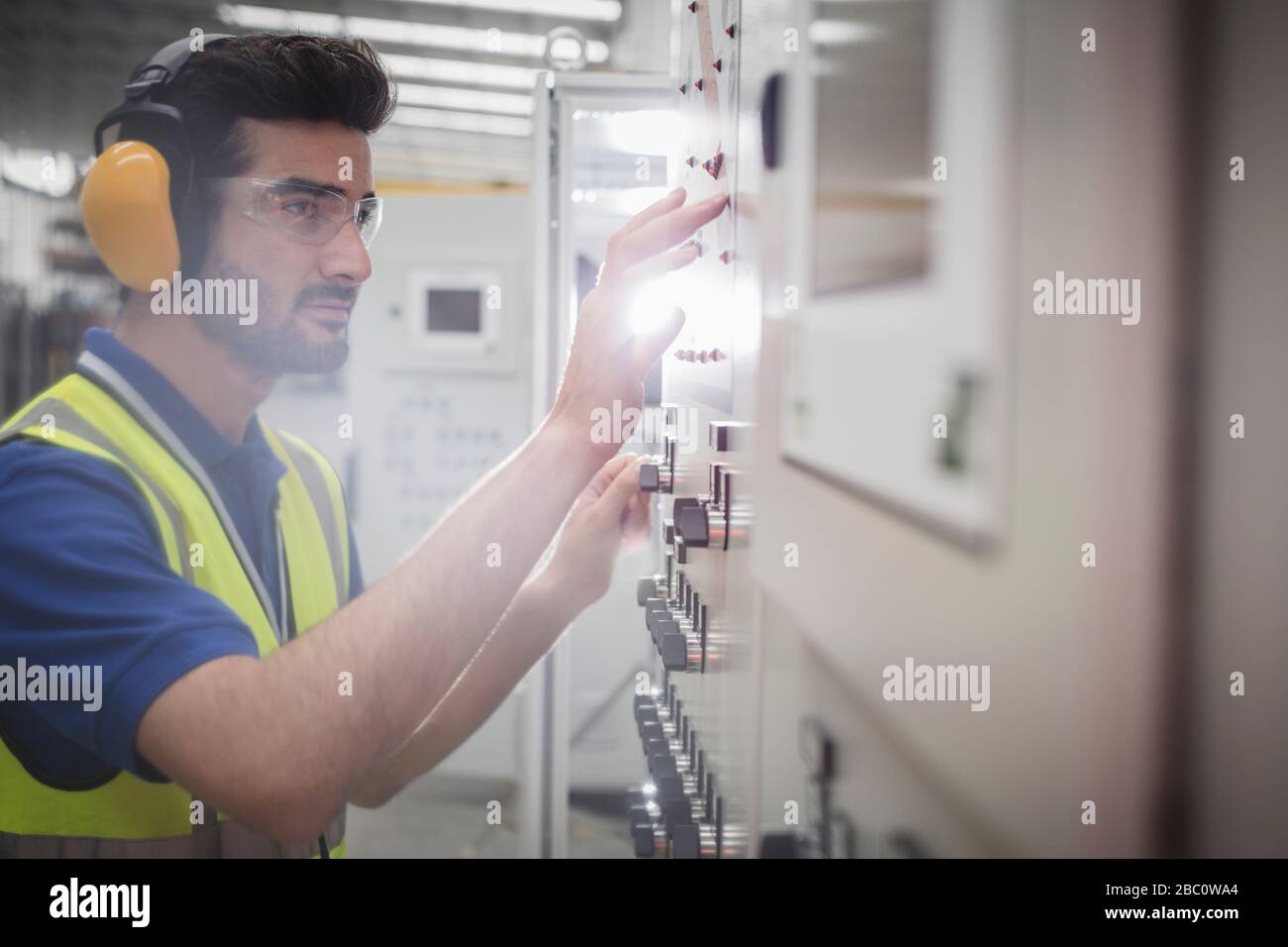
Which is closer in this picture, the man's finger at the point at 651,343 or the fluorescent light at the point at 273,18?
the man's finger at the point at 651,343

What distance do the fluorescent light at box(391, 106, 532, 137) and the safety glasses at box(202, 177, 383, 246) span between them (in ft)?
20.1

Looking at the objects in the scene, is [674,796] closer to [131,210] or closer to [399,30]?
[131,210]

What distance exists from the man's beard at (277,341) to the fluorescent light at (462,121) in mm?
6147

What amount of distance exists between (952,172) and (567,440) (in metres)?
0.50

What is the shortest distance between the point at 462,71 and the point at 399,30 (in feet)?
1.99

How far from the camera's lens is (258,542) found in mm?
1158

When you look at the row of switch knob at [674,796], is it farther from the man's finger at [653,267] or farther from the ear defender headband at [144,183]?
the ear defender headband at [144,183]

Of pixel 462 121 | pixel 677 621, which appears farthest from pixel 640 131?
pixel 462 121

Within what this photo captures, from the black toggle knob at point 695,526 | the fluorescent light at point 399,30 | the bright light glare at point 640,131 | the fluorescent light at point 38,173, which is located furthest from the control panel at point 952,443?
the fluorescent light at point 399,30

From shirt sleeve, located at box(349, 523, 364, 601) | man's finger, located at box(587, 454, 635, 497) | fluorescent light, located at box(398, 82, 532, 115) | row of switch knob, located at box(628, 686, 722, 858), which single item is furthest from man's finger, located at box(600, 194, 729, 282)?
fluorescent light, located at box(398, 82, 532, 115)

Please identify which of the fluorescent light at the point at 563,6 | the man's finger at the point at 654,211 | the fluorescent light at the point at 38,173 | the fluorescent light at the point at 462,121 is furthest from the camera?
the fluorescent light at the point at 462,121

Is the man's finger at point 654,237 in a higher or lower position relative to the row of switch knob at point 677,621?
higher

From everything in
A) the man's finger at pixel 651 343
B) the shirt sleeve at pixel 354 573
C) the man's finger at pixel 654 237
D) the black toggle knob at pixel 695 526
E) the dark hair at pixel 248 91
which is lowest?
the shirt sleeve at pixel 354 573

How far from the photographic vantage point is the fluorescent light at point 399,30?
5.00 m
